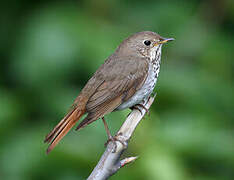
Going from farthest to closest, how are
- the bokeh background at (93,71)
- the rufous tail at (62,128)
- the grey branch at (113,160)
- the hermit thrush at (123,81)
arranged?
the bokeh background at (93,71) → the hermit thrush at (123,81) → the rufous tail at (62,128) → the grey branch at (113,160)

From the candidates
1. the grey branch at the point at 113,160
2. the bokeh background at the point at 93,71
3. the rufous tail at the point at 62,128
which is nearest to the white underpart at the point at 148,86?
the bokeh background at the point at 93,71

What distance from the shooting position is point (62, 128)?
3.44 m

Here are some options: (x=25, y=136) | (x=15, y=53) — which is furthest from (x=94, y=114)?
(x=15, y=53)

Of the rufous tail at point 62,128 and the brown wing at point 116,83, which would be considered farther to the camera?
the brown wing at point 116,83

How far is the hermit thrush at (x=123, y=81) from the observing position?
12.3 feet

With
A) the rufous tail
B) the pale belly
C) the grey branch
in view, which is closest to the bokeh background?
the pale belly

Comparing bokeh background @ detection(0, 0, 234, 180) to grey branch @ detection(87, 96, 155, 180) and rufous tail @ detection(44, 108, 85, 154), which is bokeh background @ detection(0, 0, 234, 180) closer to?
rufous tail @ detection(44, 108, 85, 154)

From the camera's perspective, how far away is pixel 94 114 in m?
3.71

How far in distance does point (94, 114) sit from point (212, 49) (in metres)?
2.34

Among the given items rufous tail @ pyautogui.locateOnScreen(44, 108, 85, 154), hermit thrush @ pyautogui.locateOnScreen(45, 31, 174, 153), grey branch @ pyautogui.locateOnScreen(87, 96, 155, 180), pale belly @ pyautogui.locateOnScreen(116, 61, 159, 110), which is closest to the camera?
grey branch @ pyautogui.locateOnScreen(87, 96, 155, 180)

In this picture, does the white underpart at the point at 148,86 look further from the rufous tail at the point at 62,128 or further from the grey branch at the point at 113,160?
the grey branch at the point at 113,160

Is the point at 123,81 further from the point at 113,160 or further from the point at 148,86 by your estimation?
the point at 113,160

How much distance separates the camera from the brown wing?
150 inches

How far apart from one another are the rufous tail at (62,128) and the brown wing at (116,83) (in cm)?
16
